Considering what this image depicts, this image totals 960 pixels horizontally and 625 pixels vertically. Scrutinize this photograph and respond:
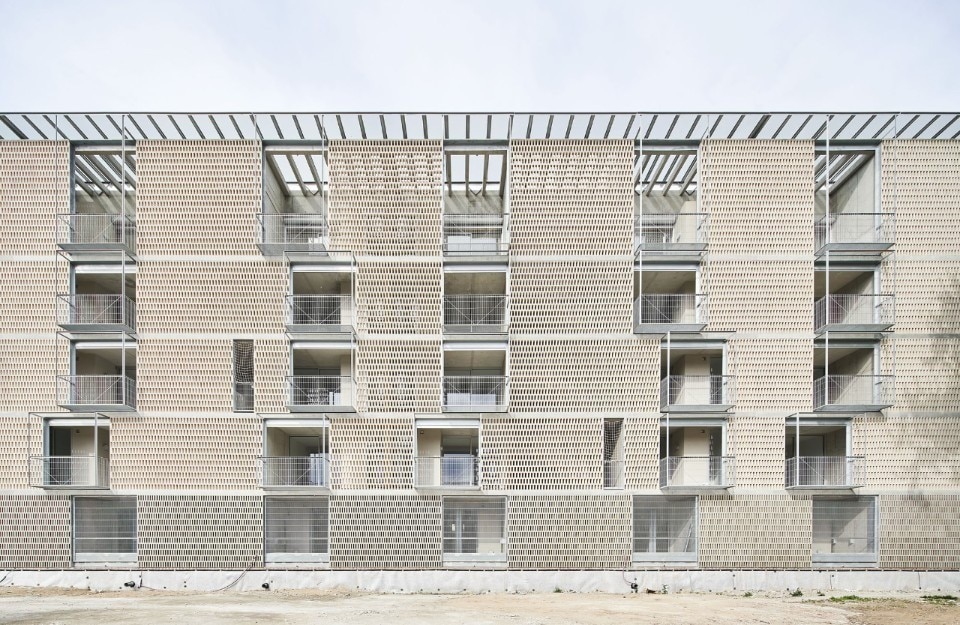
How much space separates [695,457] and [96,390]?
18.9 m

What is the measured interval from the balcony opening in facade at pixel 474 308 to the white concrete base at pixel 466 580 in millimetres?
7333

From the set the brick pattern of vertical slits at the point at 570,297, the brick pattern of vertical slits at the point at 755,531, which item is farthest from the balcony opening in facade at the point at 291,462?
the brick pattern of vertical slits at the point at 755,531

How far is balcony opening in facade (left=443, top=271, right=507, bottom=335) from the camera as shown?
67.2ft

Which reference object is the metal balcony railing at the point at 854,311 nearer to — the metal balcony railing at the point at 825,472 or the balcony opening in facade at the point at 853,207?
the balcony opening in facade at the point at 853,207

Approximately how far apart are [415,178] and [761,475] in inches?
561

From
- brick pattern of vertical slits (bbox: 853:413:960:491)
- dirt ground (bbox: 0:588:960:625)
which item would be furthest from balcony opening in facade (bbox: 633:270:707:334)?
dirt ground (bbox: 0:588:960:625)

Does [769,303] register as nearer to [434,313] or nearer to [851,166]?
[851,166]

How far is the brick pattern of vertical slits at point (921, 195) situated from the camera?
20844mm

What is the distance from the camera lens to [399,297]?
811 inches

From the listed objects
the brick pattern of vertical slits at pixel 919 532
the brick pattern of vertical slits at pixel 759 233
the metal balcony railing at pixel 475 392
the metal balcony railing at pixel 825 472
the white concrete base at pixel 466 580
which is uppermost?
the brick pattern of vertical slits at pixel 759 233

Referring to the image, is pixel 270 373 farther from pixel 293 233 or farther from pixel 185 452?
pixel 293 233

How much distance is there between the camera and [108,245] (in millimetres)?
20234

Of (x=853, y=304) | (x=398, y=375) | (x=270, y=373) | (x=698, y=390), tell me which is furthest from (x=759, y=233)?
(x=270, y=373)

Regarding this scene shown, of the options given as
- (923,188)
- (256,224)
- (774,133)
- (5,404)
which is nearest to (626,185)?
(774,133)
